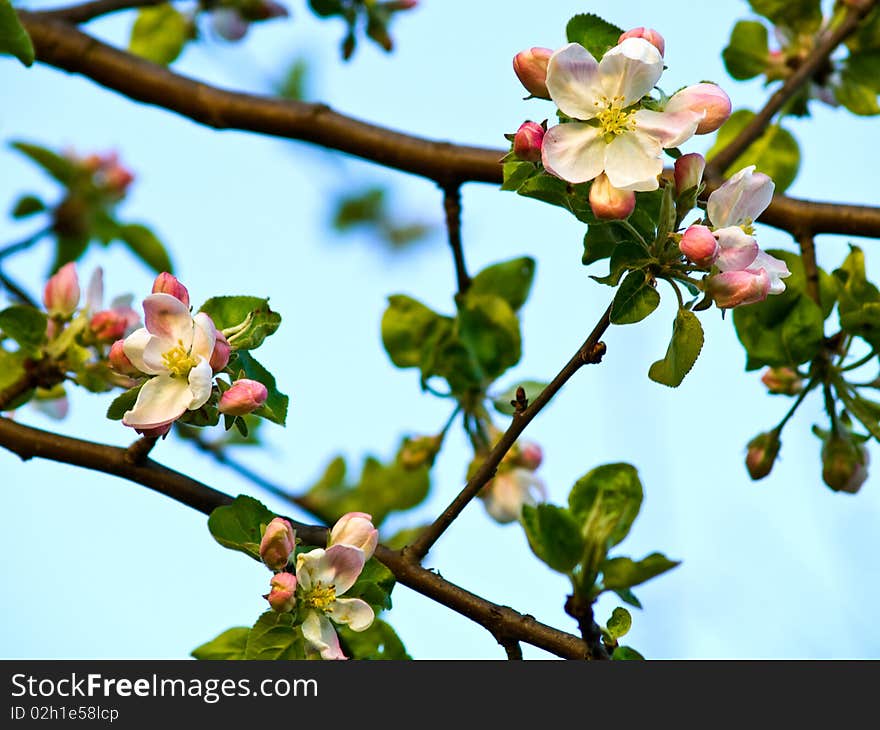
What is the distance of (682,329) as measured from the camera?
1.47 meters

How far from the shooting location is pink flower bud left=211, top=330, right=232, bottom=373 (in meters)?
1.54

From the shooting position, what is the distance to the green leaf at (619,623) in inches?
64.9

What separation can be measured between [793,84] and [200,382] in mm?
1643

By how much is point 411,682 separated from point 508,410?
38.8 inches

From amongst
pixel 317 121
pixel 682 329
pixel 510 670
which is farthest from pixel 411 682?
pixel 317 121

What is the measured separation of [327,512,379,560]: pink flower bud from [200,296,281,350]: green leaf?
257 millimetres

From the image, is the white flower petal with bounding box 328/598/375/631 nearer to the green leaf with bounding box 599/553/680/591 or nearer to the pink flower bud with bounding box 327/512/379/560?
the pink flower bud with bounding box 327/512/379/560

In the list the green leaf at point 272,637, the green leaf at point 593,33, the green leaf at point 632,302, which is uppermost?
the green leaf at point 593,33

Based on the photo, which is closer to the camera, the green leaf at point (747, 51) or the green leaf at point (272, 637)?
the green leaf at point (272, 637)

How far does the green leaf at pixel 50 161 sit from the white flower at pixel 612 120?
7.84 feet

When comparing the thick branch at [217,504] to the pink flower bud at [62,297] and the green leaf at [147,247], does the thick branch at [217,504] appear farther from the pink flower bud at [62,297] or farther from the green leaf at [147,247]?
the green leaf at [147,247]

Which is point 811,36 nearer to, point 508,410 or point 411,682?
point 508,410

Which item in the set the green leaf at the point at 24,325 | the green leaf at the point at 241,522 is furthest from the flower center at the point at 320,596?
the green leaf at the point at 24,325

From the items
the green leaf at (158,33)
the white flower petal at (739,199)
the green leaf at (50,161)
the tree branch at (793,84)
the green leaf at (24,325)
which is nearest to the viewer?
the white flower petal at (739,199)
